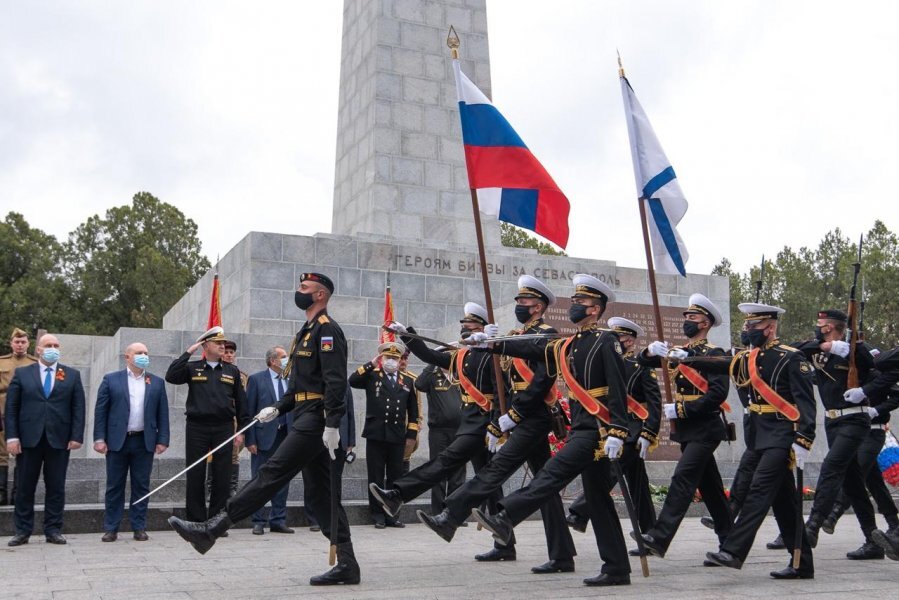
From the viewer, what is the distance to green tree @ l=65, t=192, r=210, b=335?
4375 centimetres

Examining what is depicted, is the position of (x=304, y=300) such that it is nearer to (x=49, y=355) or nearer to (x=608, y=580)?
(x=608, y=580)

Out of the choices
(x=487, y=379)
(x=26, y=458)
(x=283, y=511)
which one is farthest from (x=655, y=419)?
(x=26, y=458)

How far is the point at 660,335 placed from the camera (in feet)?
27.1

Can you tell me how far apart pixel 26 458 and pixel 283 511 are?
254 cm

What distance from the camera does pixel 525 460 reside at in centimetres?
764

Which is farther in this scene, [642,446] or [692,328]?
[692,328]

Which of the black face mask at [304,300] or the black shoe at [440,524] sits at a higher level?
the black face mask at [304,300]

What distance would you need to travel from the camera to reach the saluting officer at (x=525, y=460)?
23.3 feet

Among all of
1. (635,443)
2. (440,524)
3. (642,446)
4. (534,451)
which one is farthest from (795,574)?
(440,524)

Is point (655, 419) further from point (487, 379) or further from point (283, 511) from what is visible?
point (283, 511)

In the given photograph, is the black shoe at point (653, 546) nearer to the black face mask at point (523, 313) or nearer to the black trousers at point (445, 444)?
the black face mask at point (523, 313)

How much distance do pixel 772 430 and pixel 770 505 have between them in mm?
557

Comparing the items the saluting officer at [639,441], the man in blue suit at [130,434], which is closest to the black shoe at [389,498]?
the saluting officer at [639,441]

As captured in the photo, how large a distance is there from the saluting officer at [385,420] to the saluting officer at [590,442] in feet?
12.8
